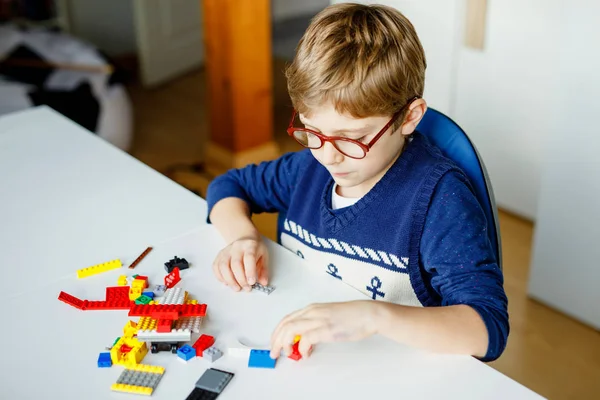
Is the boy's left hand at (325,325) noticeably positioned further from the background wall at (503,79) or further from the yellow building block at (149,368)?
the background wall at (503,79)

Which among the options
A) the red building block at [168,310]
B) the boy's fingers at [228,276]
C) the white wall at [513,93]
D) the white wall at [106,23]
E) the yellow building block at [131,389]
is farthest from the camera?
the white wall at [106,23]

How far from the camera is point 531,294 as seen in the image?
217cm

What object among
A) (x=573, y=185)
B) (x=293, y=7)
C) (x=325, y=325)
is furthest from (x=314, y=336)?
(x=293, y=7)

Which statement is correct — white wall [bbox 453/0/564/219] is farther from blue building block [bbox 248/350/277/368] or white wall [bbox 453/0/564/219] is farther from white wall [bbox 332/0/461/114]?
blue building block [bbox 248/350/277/368]

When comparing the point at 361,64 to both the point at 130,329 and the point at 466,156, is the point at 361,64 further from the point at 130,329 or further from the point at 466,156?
the point at 130,329

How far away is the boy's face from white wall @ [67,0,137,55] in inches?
125

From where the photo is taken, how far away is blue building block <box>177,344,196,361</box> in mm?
917

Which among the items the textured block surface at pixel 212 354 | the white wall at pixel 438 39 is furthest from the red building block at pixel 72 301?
the white wall at pixel 438 39

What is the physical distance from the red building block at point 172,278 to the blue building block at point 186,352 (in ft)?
0.53

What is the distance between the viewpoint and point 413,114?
1101 millimetres

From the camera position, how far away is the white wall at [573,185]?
1.85 m

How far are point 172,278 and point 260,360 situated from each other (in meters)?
0.24

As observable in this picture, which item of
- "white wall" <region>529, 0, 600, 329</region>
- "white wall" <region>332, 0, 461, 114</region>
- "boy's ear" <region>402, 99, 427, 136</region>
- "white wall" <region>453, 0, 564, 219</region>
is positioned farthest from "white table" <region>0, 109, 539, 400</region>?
"white wall" <region>453, 0, 564, 219</region>

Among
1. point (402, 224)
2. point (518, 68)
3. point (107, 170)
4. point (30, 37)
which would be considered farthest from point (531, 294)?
point (30, 37)
